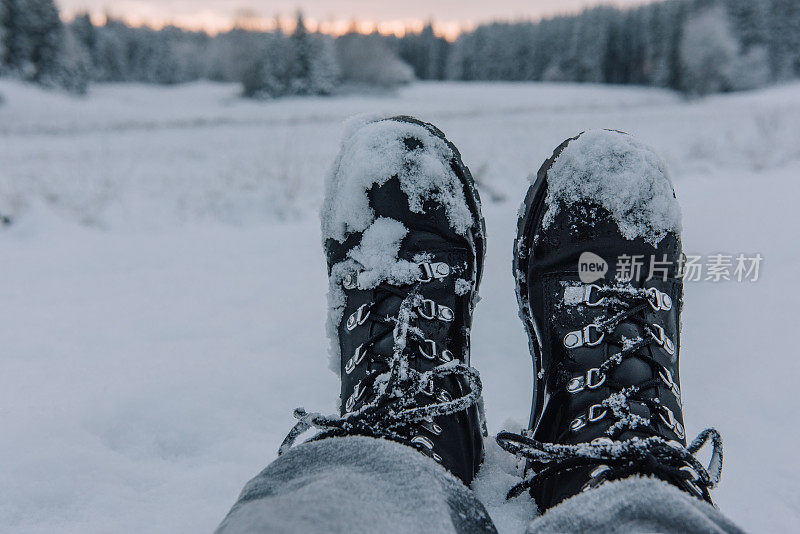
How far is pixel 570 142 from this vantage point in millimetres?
1164

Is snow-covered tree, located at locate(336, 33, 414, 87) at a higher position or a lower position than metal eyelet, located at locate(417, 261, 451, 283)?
higher

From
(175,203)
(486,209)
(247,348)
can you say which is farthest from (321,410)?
(175,203)

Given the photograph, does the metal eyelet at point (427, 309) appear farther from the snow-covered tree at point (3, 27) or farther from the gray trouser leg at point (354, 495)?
the snow-covered tree at point (3, 27)

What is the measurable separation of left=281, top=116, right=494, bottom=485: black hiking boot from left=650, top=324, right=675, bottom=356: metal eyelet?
0.38 meters

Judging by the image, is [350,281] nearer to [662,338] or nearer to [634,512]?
[662,338]

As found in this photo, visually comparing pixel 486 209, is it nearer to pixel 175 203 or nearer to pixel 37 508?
pixel 37 508

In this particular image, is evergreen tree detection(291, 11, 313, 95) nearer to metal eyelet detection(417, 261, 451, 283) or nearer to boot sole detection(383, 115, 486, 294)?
boot sole detection(383, 115, 486, 294)

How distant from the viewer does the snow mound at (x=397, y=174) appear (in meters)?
1.20

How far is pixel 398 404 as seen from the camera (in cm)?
82

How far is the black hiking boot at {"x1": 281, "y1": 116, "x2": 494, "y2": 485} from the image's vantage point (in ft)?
3.33

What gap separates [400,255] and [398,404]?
1.45ft

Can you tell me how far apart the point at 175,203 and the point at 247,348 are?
113 inches

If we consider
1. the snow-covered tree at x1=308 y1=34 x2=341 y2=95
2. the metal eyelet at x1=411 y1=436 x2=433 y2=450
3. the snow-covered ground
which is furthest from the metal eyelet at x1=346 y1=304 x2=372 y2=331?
the snow-covered tree at x1=308 y1=34 x2=341 y2=95

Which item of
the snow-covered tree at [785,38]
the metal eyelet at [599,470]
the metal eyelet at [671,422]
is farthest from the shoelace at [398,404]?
the snow-covered tree at [785,38]
